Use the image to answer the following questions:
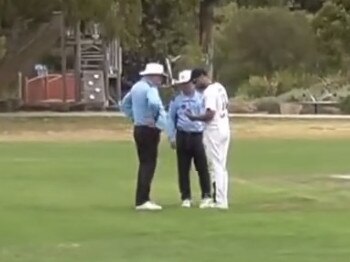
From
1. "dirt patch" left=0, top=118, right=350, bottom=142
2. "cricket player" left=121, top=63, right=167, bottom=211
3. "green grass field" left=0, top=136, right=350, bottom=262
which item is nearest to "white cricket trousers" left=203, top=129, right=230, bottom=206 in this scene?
"green grass field" left=0, top=136, right=350, bottom=262

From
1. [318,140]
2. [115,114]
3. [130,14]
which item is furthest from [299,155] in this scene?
[115,114]

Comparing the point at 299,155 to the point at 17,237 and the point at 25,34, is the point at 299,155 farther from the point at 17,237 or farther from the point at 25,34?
the point at 25,34

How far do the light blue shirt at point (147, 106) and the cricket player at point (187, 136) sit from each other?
0.87 feet

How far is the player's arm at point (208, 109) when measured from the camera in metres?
17.1

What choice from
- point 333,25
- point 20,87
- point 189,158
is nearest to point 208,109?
point 189,158

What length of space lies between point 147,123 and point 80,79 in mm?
41373

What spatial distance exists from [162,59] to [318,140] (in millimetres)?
36899

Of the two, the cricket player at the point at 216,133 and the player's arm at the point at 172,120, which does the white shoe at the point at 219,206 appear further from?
the player's arm at the point at 172,120

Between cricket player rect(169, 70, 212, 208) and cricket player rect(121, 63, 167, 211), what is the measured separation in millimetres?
266

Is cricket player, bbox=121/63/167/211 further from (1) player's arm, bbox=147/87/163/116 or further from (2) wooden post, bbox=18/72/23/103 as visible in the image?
(2) wooden post, bbox=18/72/23/103

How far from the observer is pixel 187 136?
17.7 m

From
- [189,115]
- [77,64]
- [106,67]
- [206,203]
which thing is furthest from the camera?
[106,67]

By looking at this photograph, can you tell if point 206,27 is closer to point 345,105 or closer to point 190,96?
point 345,105

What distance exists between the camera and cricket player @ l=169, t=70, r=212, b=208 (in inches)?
689
